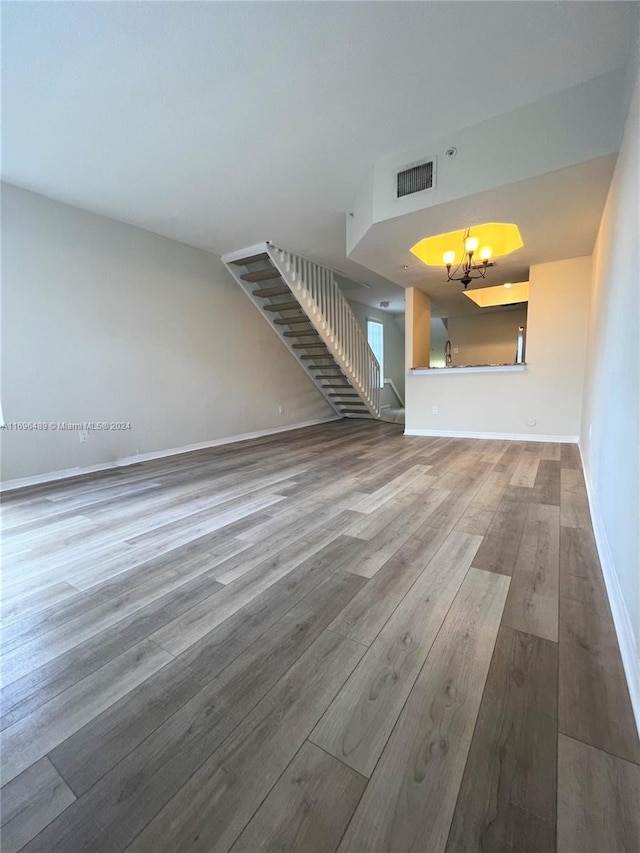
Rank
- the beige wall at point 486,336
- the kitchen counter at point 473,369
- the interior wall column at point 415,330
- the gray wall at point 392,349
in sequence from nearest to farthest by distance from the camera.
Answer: the kitchen counter at point 473,369 < the interior wall column at point 415,330 < the beige wall at point 486,336 < the gray wall at point 392,349

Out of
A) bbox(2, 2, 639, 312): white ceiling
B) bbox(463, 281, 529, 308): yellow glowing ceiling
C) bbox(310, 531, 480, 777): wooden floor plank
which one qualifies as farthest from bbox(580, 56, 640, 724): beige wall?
bbox(463, 281, 529, 308): yellow glowing ceiling

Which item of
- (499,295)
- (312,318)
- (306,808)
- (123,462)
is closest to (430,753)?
(306,808)

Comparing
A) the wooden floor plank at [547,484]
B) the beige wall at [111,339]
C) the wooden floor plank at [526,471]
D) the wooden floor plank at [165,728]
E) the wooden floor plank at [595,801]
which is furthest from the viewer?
the beige wall at [111,339]

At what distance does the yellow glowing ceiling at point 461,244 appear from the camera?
3943 mm

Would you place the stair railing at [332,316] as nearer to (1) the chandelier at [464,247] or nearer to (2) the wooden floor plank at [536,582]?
(1) the chandelier at [464,247]

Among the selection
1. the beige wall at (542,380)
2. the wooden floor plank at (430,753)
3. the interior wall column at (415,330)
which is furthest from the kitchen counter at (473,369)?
the wooden floor plank at (430,753)

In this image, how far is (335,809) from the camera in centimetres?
69

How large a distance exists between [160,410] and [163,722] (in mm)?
3690

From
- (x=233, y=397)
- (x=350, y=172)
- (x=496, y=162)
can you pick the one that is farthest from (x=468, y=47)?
(x=233, y=397)

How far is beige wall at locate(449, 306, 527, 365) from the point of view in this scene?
7.77 metres

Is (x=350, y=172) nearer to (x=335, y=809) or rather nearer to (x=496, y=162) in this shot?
(x=496, y=162)

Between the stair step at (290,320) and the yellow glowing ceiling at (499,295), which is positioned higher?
the yellow glowing ceiling at (499,295)

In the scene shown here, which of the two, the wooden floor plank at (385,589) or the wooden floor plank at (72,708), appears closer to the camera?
the wooden floor plank at (72,708)

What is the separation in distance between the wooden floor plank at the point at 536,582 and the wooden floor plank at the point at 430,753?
0.13 meters
